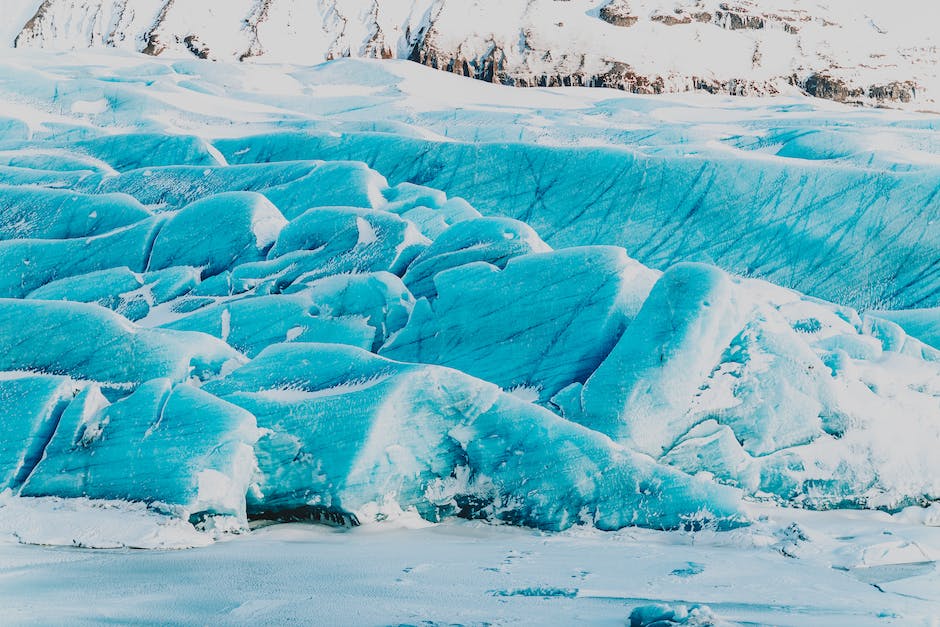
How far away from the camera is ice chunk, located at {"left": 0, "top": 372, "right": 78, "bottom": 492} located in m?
4.27

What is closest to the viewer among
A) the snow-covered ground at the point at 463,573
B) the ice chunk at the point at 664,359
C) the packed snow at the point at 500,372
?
the snow-covered ground at the point at 463,573

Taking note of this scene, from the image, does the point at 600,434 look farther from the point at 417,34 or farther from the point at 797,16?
the point at 797,16

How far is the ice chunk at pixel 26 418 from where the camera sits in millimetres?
4270

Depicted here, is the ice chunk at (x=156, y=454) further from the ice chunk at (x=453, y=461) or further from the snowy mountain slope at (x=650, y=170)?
the snowy mountain slope at (x=650, y=170)

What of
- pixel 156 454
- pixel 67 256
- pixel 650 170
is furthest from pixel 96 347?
pixel 650 170

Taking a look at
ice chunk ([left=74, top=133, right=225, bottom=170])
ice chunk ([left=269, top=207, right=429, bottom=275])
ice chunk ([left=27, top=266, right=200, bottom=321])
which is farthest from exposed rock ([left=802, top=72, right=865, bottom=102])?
ice chunk ([left=27, top=266, right=200, bottom=321])

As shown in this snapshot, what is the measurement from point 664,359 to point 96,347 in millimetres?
2961

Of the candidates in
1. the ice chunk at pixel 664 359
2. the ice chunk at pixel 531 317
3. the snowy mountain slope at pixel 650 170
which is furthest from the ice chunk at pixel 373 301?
the snowy mountain slope at pixel 650 170

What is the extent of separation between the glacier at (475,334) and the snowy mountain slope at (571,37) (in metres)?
18.3

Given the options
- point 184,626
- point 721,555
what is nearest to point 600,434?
point 721,555

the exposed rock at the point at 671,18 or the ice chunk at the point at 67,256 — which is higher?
the exposed rock at the point at 671,18

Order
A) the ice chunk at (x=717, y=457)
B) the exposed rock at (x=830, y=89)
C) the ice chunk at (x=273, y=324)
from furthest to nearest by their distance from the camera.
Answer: the exposed rock at (x=830, y=89) → the ice chunk at (x=273, y=324) → the ice chunk at (x=717, y=457)

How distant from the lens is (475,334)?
226 inches

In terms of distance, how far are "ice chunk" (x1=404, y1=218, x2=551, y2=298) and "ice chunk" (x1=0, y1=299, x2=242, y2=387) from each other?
1.65 meters
